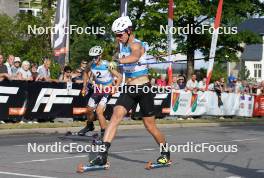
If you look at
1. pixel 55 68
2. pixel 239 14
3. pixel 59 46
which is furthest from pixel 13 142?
pixel 239 14

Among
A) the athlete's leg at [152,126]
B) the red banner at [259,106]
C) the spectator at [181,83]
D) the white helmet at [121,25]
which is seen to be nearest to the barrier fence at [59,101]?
the spectator at [181,83]

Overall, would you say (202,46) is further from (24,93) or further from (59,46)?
(24,93)

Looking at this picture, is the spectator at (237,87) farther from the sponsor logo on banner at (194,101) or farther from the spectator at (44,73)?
the spectator at (44,73)

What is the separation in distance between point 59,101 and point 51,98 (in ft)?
1.28

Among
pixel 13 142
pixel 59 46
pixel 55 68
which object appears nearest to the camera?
pixel 13 142

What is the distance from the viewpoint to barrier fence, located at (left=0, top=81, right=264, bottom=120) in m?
19.2

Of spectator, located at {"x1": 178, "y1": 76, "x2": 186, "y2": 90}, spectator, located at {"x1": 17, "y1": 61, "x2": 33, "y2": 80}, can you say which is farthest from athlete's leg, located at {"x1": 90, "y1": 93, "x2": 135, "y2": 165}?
spectator, located at {"x1": 178, "y1": 76, "x2": 186, "y2": 90}

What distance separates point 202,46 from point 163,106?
84.0ft

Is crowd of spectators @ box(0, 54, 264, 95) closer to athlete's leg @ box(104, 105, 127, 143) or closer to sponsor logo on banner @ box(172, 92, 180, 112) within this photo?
sponsor logo on banner @ box(172, 92, 180, 112)

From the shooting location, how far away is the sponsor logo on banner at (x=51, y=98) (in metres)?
20.1

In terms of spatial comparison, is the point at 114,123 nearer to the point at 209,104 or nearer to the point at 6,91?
the point at 6,91

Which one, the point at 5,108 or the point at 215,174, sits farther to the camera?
the point at 5,108

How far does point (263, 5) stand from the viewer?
171 ft

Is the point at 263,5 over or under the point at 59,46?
over
